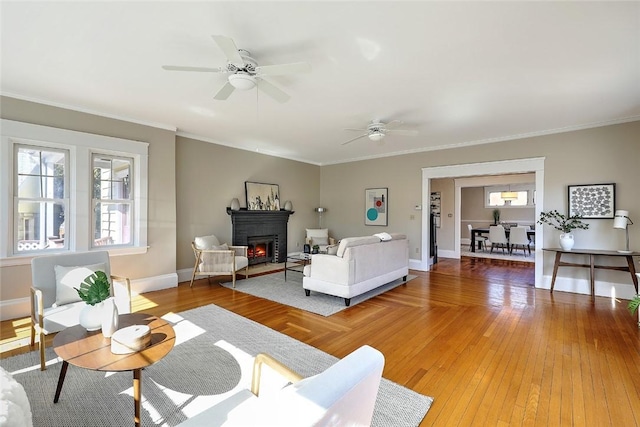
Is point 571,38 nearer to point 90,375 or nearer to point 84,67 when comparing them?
point 84,67

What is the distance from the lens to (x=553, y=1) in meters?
1.94

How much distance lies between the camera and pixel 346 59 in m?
2.68

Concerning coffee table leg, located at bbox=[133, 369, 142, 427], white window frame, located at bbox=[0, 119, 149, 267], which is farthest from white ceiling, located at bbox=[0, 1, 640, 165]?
coffee table leg, located at bbox=[133, 369, 142, 427]

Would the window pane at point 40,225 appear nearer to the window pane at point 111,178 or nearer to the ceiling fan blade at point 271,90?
the window pane at point 111,178

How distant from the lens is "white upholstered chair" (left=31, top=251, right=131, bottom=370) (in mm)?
2416

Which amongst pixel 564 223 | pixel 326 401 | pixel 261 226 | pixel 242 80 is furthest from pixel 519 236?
pixel 326 401

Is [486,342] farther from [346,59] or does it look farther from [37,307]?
[37,307]

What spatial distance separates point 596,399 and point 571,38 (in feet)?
9.08

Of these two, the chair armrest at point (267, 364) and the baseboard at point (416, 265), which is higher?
the chair armrest at point (267, 364)

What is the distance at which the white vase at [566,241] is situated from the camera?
4.49 metres

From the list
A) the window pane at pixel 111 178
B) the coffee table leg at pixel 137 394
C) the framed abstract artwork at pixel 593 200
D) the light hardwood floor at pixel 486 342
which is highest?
the window pane at pixel 111 178

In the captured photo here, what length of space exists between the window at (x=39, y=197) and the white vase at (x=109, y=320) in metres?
2.75

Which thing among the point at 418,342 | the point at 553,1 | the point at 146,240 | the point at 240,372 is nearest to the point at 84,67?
the point at 146,240

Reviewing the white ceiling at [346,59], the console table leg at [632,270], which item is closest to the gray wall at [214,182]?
the white ceiling at [346,59]
